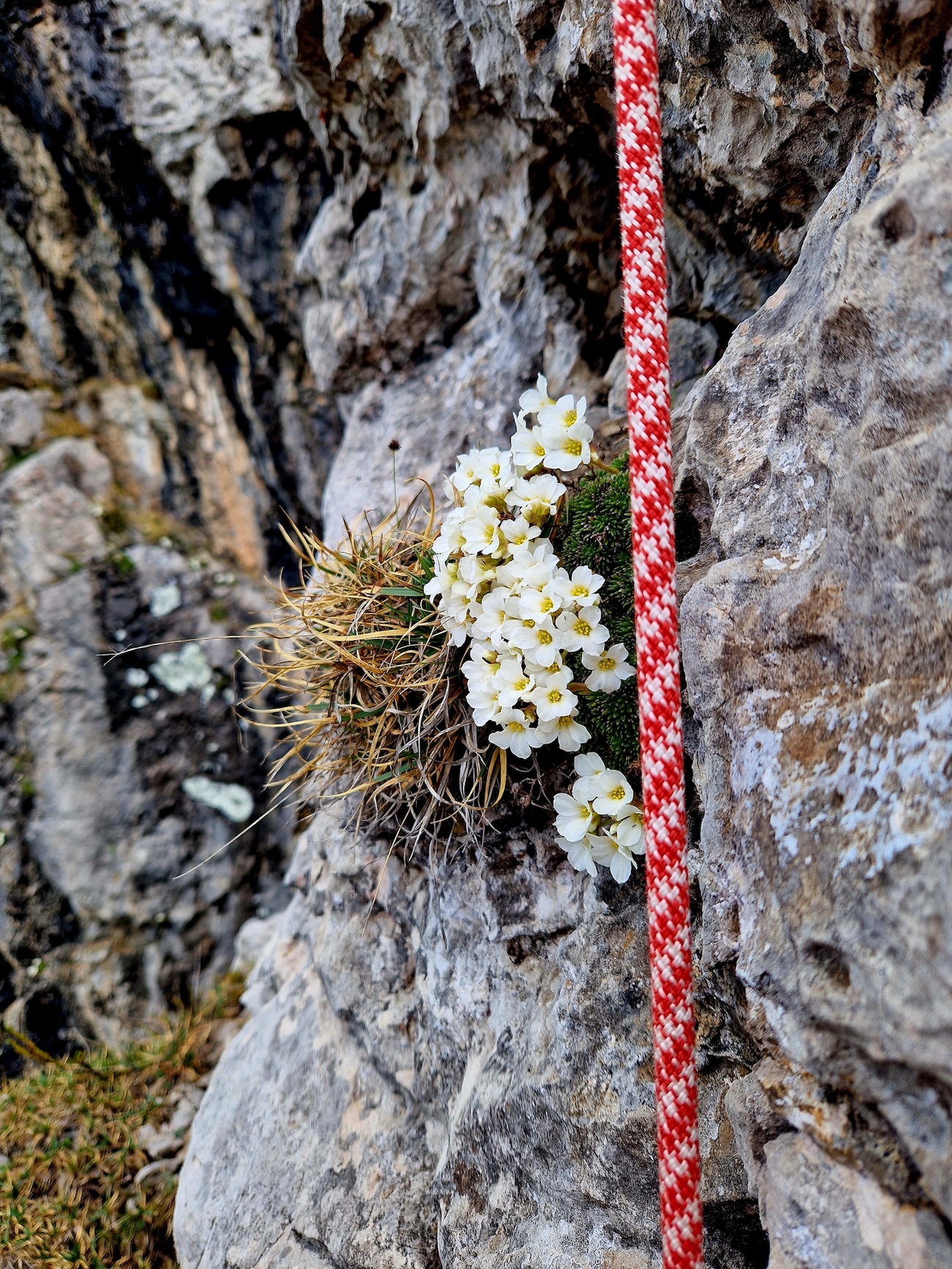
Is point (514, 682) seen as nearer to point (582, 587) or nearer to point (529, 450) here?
point (582, 587)

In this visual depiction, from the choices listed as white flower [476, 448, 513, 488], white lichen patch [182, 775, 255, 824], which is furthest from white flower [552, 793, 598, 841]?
white lichen patch [182, 775, 255, 824]

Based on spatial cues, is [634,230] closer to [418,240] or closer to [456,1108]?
[418,240]

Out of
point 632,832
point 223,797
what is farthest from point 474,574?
point 223,797

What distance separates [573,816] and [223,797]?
265 cm

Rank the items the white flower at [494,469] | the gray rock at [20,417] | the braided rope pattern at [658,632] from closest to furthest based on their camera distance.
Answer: the braided rope pattern at [658,632], the white flower at [494,469], the gray rock at [20,417]

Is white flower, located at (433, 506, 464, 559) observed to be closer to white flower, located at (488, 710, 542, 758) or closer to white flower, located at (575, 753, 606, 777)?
white flower, located at (488, 710, 542, 758)

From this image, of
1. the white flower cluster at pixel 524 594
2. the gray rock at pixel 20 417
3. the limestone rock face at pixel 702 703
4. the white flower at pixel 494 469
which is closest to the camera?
the limestone rock face at pixel 702 703

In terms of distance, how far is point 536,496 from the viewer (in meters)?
1.94

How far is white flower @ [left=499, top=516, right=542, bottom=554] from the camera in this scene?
75.9 inches

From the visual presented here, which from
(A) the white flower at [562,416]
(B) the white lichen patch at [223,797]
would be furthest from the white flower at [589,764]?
(B) the white lichen patch at [223,797]

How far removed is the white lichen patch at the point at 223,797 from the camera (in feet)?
12.7

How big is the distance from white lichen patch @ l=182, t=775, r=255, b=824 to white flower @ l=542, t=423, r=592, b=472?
2702 mm

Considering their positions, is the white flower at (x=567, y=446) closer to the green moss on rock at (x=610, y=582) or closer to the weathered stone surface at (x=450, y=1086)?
the green moss on rock at (x=610, y=582)

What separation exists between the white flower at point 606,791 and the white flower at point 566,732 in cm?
10
